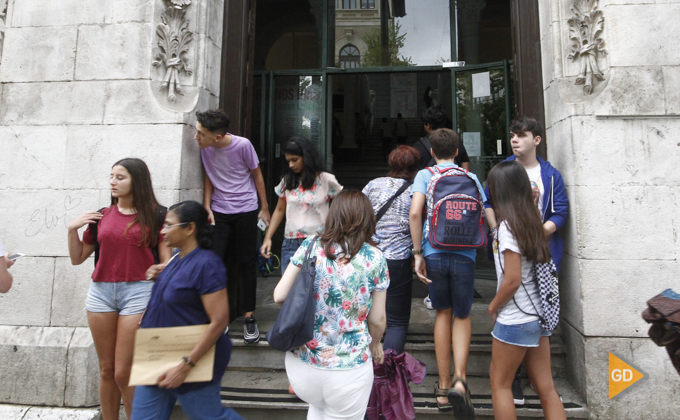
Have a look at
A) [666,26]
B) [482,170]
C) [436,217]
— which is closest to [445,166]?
[436,217]

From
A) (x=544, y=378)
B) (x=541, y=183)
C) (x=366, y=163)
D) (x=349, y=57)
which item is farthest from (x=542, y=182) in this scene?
(x=366, y=163)

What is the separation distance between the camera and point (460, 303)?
9.66 ft

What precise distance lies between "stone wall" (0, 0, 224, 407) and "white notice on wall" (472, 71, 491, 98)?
12.1ft

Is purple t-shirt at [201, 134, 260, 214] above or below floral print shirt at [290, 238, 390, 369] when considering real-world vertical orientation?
above

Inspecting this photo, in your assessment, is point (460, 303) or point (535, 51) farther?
point (535, 51)

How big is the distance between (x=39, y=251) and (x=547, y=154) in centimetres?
476

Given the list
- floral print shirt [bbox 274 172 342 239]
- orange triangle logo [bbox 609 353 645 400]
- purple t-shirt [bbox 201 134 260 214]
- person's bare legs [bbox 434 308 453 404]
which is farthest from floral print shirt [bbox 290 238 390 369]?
orange triangle logo [bbox 609 353 645 400]

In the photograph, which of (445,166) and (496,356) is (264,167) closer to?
(445,166)

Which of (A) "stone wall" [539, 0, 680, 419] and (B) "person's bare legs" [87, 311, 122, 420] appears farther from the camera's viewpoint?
(A) "stone wall" [539, 0, 680, 419]

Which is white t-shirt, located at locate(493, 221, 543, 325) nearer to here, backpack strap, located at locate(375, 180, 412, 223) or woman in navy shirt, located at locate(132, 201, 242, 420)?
backpack strap, located at locate(375, 180, 412, 223)

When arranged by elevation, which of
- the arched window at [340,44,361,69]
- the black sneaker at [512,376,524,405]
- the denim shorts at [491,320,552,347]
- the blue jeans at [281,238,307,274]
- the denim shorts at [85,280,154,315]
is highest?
the arched window at [340,44,361,69]

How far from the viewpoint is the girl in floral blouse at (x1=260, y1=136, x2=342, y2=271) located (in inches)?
143

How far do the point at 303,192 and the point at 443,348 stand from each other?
1707mm

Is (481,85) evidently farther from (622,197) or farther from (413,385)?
(413,385)
